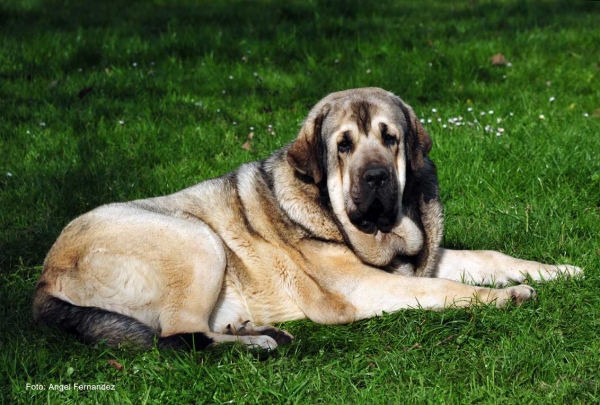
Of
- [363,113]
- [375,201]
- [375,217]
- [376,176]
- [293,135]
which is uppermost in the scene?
[363,113]

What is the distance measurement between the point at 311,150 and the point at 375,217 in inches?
24.1

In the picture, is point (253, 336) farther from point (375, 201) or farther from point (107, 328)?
point (375, 201)

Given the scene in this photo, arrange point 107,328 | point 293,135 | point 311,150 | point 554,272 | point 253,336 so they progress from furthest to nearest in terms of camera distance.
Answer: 1. point 293,135
2. point 554,272
3. point 311,150
4. point 253,336
5. point 107,328

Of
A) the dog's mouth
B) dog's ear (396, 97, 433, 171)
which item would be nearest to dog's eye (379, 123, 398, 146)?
dog's ear (396, 97, 433, 171)

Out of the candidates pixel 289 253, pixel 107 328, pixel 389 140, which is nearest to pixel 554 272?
pixel 389 140

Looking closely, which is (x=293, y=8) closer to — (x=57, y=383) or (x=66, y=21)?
(x=66, y=21)

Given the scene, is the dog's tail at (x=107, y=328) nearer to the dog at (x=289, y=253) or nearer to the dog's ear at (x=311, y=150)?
the dog at (x=289, y=253)

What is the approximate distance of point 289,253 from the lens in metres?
5.18

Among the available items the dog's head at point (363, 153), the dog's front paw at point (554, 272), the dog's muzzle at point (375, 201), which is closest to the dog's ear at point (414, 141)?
the dog's head at point (363, 153)

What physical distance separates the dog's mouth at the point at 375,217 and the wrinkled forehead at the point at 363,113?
0.48 m

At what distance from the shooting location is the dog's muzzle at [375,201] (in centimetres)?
477

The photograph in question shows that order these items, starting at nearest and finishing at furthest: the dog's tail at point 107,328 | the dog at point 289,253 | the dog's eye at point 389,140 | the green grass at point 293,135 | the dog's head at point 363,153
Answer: the green grass at point 293,135
the dog's tail at point 107,328
the dog at point 289,253
the dog's head at point 363,153
the dog's eye at point 389,140

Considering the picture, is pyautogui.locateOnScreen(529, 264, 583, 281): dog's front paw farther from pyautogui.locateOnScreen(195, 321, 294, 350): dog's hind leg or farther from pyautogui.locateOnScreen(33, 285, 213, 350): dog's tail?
pyautogui.locateOnScreen(33, 285, 213, 350): dog's tail

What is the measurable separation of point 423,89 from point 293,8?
3656 mm
